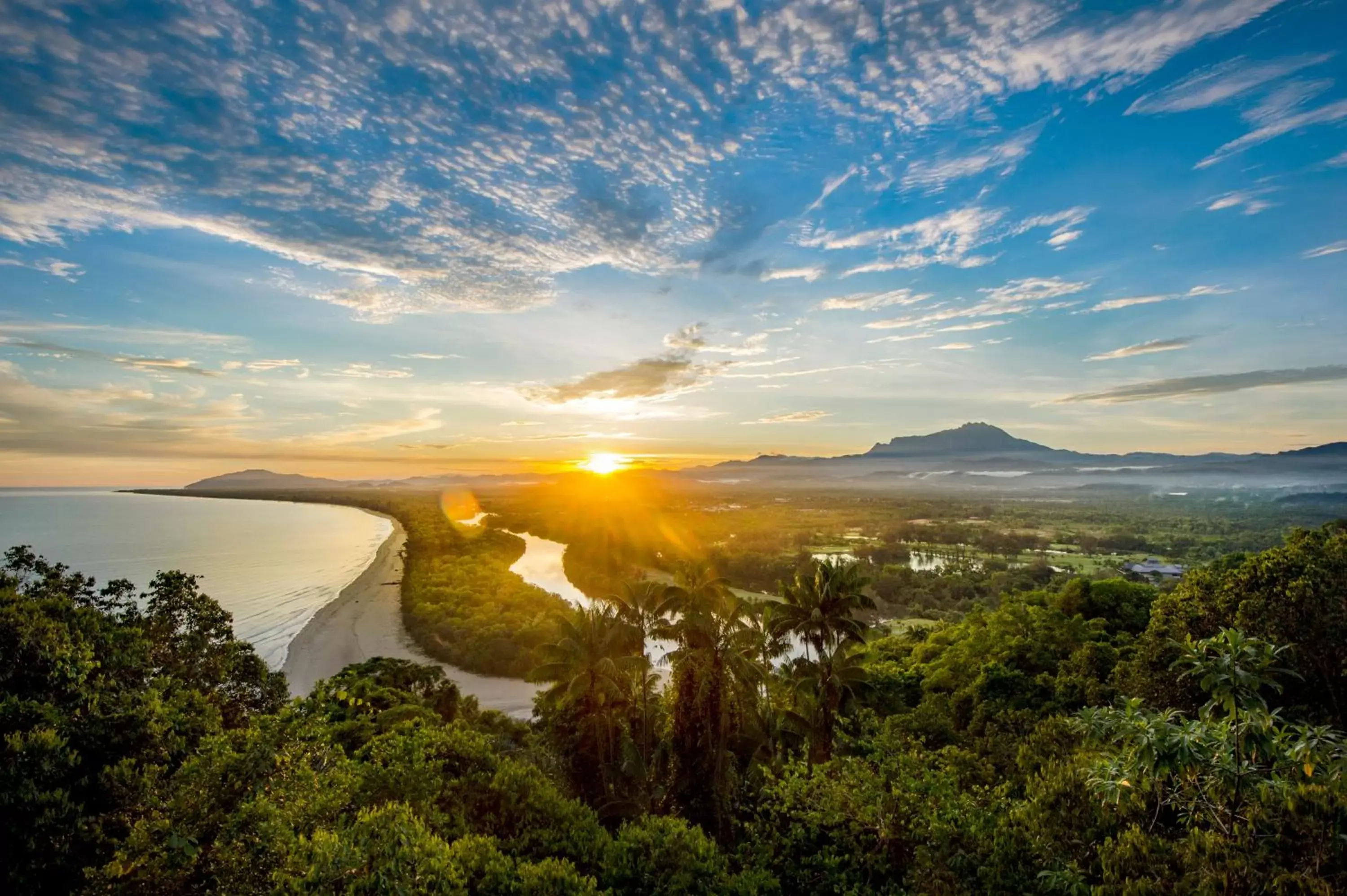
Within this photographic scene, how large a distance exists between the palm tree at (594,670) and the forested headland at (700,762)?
111 millimetres

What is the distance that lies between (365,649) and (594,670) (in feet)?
126

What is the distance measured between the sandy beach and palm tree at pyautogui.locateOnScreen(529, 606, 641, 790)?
666 inches

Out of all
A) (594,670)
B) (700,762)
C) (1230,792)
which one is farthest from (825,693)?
(1230,792)

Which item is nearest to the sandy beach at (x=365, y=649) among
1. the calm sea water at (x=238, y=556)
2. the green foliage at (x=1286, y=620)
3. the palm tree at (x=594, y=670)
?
the calm sea water at (x=238, y=556)

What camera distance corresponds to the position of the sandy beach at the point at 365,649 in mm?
44500

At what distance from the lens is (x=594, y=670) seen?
968 inches

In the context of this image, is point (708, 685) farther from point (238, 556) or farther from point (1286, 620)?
point (238, 556)

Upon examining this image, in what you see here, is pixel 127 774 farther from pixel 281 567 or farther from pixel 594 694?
pixel 281 567

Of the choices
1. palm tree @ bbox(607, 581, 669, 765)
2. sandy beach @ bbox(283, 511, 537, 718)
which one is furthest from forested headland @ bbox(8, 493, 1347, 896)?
sandy beach @ bbox(283, 511, 537, 718)

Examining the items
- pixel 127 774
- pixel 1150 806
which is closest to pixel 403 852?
pixel 127 774

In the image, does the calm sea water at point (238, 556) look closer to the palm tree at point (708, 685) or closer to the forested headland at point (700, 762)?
the forested headland at point (700, 762)

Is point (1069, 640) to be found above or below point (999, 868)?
below

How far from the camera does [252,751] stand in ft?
35.2

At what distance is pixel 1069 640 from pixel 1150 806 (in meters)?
23.5
